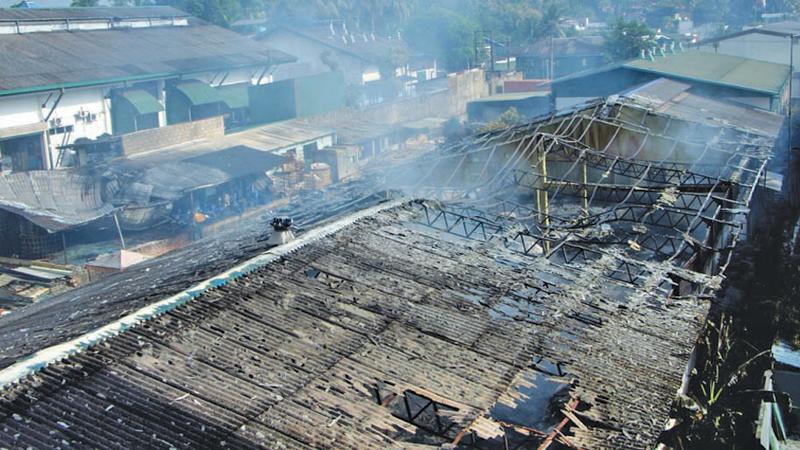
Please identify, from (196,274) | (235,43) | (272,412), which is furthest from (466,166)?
(235,43)

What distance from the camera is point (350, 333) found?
7.12 m

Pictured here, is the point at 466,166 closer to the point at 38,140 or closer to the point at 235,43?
the point at 38,140

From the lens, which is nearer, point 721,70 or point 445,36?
point 721,70

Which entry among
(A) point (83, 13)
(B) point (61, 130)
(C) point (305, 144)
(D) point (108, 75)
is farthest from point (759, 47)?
(A) point (83, 13)

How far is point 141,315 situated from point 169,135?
20.0 m

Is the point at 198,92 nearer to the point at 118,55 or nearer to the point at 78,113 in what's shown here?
the point at 118,55

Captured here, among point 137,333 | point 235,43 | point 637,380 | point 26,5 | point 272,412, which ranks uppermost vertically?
point 26,5

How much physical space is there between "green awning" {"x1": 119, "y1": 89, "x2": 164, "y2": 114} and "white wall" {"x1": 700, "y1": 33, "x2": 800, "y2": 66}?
79.4ft

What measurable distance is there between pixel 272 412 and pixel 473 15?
50.4 metres

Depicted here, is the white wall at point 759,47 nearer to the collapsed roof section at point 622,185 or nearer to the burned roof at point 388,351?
the collapsed roof section at point 622,185

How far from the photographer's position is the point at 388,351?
6.92 meters

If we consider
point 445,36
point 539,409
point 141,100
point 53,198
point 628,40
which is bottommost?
point 539,409

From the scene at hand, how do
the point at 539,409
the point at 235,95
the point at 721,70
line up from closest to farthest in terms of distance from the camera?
the point at 539,409, the point at 721,70, the point at 235,95

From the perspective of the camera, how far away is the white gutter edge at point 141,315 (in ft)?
19.1
